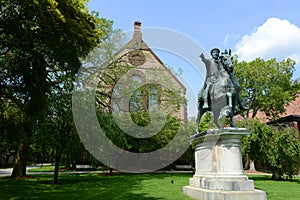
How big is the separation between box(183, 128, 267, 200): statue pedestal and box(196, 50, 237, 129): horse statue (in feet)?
2.67

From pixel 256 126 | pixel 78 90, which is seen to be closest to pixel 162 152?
pixel 256 126

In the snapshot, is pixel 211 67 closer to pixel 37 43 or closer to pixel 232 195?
pixel 232 195

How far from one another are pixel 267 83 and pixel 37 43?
2321 centimetres

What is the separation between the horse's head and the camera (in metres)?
7.86

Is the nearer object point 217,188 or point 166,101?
point 217,188

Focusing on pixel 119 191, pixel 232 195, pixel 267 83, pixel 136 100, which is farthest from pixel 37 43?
pixel 267 83

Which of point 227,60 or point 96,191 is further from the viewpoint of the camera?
point 96,191

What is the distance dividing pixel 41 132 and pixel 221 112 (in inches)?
309

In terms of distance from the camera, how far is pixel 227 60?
7.92m

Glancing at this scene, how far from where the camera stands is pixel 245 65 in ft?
88.6

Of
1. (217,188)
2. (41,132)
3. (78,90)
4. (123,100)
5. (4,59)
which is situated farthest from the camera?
(123,100)

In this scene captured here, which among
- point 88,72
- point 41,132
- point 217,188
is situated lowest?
point 217,188

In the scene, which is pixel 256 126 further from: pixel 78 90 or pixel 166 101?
pixel 78 90

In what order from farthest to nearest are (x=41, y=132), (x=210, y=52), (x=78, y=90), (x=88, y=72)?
(x=88, y=72)
(x=78, y=90)
(x=41, y=132)
(x=210, y=52)
